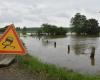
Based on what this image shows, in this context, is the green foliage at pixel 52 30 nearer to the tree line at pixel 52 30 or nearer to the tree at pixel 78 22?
the tree line at pixel 52 30

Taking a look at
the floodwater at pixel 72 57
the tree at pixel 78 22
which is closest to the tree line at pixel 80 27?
the tree at pixel 78 22

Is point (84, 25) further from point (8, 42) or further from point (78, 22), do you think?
point (8, 42)

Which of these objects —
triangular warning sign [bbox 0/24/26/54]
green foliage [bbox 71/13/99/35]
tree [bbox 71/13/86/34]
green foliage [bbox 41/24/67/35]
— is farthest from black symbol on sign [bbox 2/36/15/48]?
green foliage [bbox 41/24/67/35]

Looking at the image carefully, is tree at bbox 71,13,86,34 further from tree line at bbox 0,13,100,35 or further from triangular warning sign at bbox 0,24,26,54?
triangular warning sign at bbox 0,24,26,54

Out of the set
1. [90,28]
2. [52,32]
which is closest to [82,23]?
[90,28]

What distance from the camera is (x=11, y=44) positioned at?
29.7 ft

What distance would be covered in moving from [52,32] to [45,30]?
5897mm

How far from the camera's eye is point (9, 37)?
9164 mm

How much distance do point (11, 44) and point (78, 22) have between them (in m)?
159

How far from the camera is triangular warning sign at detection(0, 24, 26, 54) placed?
29.5 ft

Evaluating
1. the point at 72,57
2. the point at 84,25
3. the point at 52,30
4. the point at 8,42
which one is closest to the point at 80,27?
the point at 84,25

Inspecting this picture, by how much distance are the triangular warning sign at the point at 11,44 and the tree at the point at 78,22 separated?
A: 153187mm

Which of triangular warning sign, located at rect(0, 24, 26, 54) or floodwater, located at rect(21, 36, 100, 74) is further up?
triangular warning sign, located at rect(0, 24, 26, 54)

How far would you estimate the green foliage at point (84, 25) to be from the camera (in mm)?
157750
